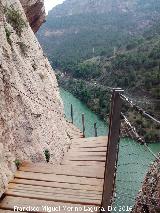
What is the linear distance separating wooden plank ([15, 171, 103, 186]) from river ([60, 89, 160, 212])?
223 inches

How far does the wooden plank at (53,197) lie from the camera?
4579mm

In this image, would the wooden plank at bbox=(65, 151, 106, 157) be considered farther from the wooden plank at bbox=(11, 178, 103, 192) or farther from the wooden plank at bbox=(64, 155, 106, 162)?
the wooden plank at bbox=(11, 178, 103, 192)

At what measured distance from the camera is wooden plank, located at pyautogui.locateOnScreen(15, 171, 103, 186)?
5203 millimetres

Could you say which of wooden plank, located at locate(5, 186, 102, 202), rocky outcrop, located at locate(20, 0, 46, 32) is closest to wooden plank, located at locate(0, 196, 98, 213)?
wooden plank, located at locate(5, 186, 102, 202)

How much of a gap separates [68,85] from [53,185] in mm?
41286

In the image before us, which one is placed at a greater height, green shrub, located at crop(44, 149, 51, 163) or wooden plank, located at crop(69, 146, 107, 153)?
green shrub, located at crop(44, 149, 51, 163)

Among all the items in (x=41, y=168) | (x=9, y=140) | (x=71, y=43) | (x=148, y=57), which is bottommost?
(x=71, y=43)

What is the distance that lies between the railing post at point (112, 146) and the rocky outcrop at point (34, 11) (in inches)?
314

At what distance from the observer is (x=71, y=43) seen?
83.1 metres

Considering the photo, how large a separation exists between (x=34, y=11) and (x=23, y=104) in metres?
6.12

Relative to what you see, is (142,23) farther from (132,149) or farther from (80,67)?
(132,149)

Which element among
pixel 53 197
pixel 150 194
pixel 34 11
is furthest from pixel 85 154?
pixel 34 11

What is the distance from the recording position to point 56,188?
4.96 m

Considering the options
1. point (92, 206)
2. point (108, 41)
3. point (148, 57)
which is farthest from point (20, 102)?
point (108, 41)
